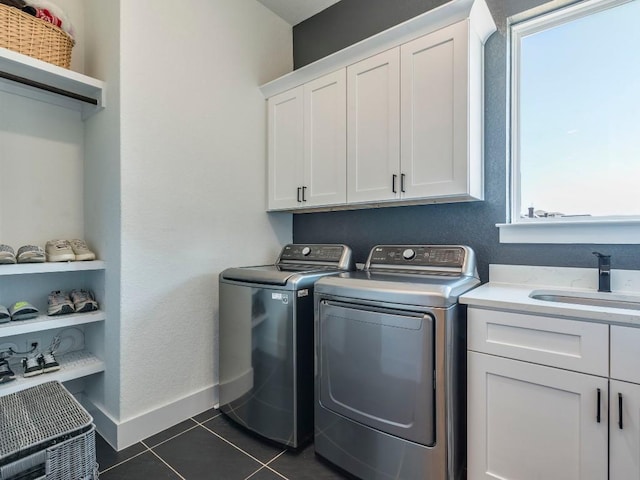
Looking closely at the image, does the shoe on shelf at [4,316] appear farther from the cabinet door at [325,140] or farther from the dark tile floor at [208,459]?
the cabinet door at [325,140]

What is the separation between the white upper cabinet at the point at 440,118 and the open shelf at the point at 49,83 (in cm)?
170

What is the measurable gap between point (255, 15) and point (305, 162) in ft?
3.97

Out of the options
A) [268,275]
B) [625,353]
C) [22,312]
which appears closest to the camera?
[625,353]

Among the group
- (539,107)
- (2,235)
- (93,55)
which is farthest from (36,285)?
(539,107)

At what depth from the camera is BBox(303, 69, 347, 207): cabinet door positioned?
208cm

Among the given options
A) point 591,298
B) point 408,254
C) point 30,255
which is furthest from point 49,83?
point 591,298

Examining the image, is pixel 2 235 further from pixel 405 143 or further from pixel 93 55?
pixel 405 143

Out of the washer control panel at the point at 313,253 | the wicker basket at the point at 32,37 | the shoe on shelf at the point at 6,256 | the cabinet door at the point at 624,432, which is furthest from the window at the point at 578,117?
the shoe on shelf at the point at 6,256

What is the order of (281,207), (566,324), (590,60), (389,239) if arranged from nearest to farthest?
(566,324) < (590,60) < (389,239) < (281,207)

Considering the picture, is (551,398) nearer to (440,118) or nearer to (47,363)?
(440,118)

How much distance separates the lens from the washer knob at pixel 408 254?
193 centimetres

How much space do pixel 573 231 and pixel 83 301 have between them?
256 cm

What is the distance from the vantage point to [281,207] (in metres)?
2.42

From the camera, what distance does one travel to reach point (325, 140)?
217cm
